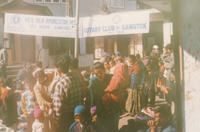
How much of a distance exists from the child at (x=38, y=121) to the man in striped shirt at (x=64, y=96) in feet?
1.35

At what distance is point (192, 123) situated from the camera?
362 centimetres

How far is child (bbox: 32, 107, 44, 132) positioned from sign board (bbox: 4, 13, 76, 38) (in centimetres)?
326

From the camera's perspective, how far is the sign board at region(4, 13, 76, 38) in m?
6.75

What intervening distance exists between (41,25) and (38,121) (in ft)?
11.6

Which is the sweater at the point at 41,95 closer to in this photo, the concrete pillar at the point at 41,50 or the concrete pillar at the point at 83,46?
the concrete pillar at the point at 41,50

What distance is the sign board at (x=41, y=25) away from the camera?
675 centimetres

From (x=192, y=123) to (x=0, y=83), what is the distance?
360 cm

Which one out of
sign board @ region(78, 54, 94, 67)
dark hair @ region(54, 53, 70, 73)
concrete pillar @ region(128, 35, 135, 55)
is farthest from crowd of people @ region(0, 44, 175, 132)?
sign board @ region(78, 54, 94, 67)

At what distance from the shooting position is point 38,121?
3975 mm

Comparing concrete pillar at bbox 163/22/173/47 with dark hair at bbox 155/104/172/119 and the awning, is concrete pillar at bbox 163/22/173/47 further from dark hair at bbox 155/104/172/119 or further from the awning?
dark hair at bbox 155/104/172/119

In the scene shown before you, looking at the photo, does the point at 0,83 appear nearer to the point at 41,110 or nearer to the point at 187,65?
the point at 41,110

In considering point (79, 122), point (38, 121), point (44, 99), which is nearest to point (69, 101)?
point (79, 122)

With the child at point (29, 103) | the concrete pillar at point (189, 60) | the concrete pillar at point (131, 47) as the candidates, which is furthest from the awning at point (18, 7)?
the concrete pillar at point (189, 60)

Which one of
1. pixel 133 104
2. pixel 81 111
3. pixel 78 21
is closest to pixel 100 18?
pixel 78 21
